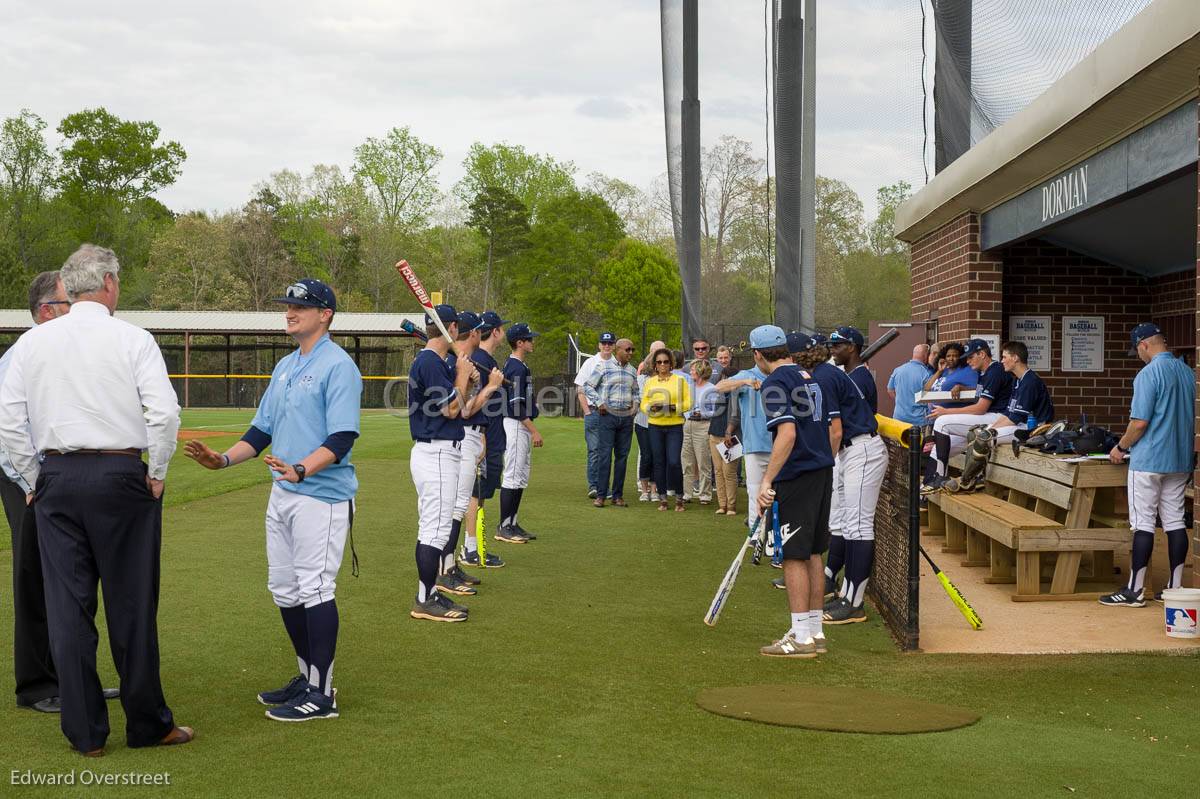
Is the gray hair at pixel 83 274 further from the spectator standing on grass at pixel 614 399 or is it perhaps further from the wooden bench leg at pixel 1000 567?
the spectator standing on grass at pixel 614 399

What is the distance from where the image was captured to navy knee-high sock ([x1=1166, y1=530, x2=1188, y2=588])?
292 inches

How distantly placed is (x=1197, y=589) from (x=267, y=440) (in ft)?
17.6

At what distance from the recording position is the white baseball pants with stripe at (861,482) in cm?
768

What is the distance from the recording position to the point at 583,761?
463cm

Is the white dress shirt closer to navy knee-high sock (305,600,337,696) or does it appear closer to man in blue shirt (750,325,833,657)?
navy knee-high sock (305,600,337,696)

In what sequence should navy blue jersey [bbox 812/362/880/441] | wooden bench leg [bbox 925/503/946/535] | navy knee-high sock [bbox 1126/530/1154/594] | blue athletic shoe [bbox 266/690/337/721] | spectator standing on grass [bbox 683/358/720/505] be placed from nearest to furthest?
blue athletic shoe [bbox 266/690/337/721], navy blue jersey [bbox 812/362/880/441], navy knee-high sock [bbox 1126/530/1154/594], wooden bench leg [bbox 925/503/946/535], spectator standing on grass [bbox 683/358/720/505]

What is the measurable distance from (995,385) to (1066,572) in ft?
9.42

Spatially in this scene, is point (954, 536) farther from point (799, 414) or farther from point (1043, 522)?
point (799, 414)

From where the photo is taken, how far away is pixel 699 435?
570 inches

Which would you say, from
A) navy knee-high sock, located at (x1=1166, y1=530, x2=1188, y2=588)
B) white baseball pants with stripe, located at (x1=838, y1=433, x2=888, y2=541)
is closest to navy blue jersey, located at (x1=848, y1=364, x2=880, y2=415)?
white baseball pants with stripe, located at (x1=838, y1=433, x2=888, y2=541)

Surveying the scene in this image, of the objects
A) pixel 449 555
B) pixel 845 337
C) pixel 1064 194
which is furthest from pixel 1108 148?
pixel 449 555

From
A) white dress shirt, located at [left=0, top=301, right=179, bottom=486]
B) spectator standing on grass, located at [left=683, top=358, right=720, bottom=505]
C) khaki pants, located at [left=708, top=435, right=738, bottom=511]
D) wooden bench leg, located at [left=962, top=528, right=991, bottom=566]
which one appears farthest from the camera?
spectator standing on grass, located at [left=683, top=358, right=720, bottom=505]

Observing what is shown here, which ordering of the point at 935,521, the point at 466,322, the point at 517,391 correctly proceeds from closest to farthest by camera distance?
the point at 466,322 → the point at 517,391 → the point at 935,521

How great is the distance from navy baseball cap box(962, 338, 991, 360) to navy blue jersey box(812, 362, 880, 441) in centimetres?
330
